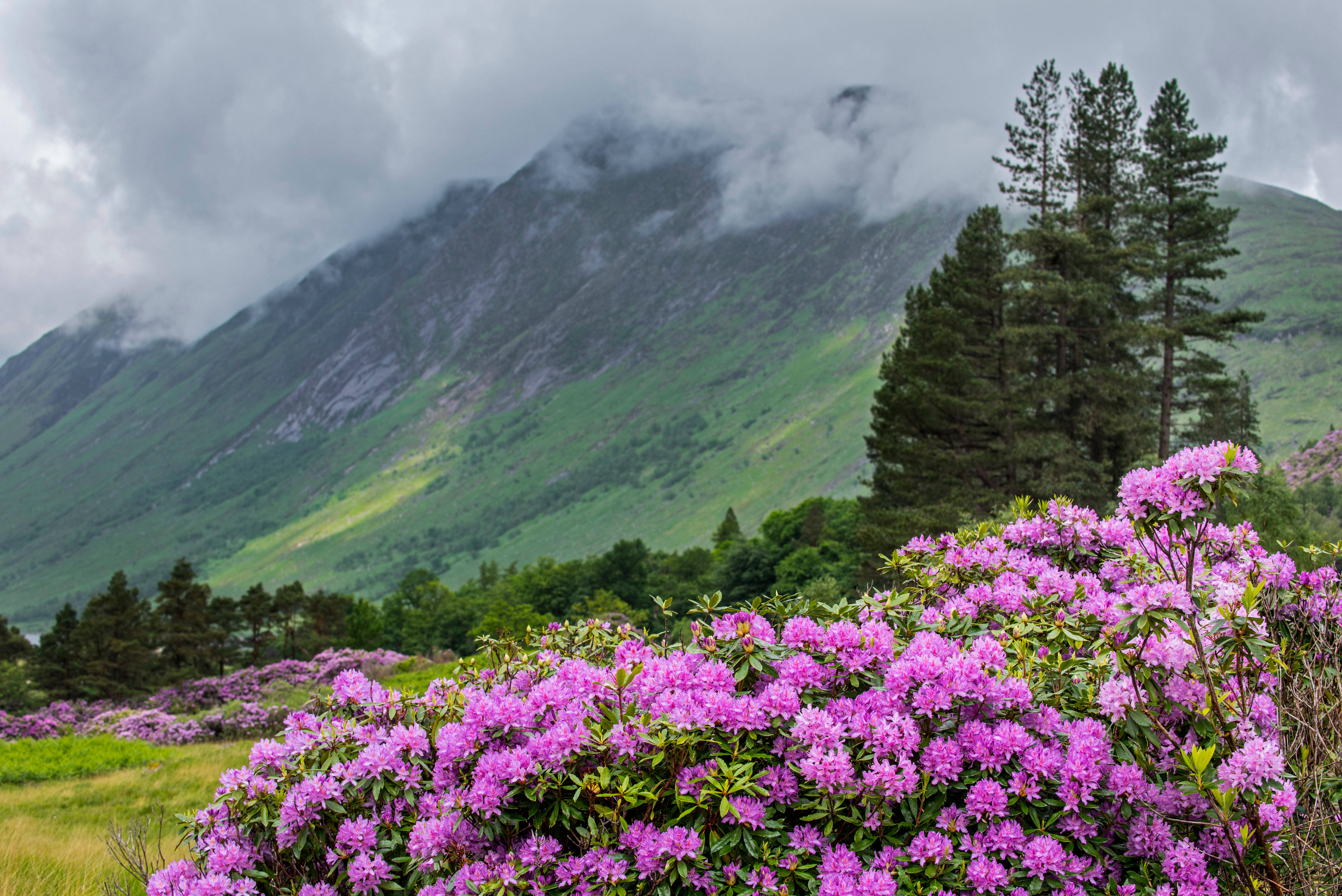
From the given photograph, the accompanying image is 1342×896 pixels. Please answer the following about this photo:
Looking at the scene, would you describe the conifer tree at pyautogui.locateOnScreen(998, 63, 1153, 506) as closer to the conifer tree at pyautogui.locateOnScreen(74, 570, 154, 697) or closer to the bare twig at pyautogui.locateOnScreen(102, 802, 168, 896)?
the bare twig at pyautogui.locateOnScreen(102, 802, 168, 896)

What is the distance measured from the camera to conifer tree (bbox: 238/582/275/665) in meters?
35.3

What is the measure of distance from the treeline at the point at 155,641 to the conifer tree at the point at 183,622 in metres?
0.04

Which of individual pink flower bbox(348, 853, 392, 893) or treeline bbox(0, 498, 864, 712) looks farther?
treeline bbox(0, 498, 864, 712)

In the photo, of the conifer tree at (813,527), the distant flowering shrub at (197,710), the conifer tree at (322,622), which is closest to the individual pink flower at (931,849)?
the distant flowering shrub at (197,710)

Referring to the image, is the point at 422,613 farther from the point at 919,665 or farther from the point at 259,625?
the point at 919,665

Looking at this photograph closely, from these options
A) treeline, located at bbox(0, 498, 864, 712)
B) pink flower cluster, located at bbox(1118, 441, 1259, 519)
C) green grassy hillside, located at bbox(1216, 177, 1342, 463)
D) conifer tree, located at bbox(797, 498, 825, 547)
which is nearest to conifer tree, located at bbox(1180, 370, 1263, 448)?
treeline, located at bbox(0, 498, 864, 712)

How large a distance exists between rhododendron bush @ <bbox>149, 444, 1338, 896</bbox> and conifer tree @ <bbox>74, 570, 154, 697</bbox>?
29465 millimetres

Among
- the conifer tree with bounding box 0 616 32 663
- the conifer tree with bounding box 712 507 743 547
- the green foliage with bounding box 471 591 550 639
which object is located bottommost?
the conifer tree with bounding box 712 507 743 547

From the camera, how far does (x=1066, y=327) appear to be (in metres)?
25.6

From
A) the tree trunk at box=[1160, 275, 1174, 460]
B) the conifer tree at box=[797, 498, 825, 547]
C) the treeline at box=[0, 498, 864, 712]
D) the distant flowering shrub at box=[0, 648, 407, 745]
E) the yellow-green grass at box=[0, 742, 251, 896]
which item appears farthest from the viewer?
the conifer tree at box=[797, 498, 825, 547]

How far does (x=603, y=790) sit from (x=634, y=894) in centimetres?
37

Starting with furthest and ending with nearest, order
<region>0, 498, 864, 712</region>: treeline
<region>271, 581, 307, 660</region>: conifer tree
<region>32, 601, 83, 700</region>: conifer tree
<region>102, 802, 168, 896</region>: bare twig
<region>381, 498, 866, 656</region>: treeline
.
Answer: <region>381, 498, 866, 656</region>: treeline, <region>271, 581, 307, 660</region>: conifer tree, <region>0, 498, 864, 712</region>: treeline, <region>32, 601, 83, 700</region>: conifer tree, <region>102, 802, 168, 896</region>: bare twig

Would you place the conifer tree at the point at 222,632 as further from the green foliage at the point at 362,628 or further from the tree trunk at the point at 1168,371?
the tree trunk at the point at 1168,371

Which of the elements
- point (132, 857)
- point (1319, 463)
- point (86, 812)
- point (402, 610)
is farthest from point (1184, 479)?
point (1319, 463)
